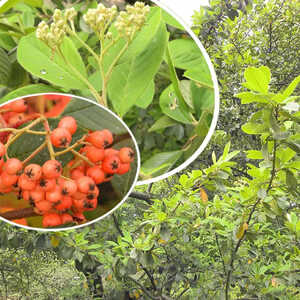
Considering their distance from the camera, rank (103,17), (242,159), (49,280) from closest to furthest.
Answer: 1. (103,17)
2. (242,159)
3. (49,280)

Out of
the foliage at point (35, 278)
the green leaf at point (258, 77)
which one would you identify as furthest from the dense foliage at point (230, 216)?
the foliage at point (35, 278)

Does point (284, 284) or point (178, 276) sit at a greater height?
point (284, 284)

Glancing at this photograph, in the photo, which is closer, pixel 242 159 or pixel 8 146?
pixel 8 146

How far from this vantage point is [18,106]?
499 millimetres

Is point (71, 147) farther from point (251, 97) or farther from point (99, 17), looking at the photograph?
point (251, 97)

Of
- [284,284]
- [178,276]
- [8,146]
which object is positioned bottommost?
[178,276]

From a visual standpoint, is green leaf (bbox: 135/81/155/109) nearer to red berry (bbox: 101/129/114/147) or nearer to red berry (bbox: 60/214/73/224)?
red berry (bbox: 101/129/114/147)

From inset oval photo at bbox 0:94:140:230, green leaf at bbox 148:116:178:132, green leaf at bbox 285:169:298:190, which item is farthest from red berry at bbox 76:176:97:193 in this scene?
green leaf at bbox 285:169:298:190

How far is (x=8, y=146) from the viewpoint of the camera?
1.72ft

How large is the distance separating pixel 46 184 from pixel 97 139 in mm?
97

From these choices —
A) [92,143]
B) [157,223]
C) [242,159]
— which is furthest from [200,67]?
[242,159]

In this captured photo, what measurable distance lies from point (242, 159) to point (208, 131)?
2.10 m

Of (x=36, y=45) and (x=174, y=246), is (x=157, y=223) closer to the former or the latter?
(x=174, y=246)

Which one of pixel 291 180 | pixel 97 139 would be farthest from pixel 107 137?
pixel 291 180
